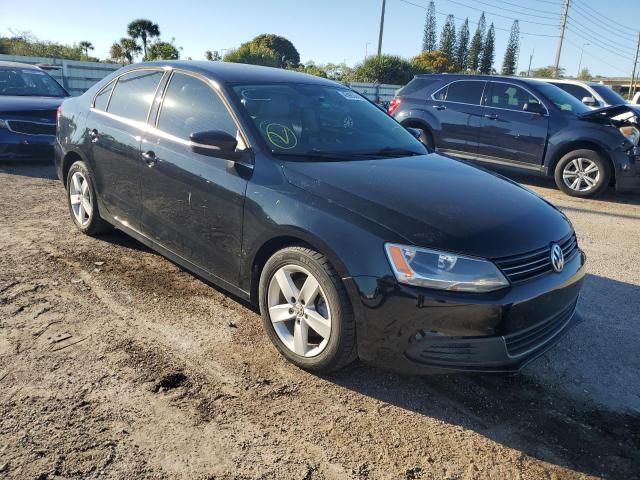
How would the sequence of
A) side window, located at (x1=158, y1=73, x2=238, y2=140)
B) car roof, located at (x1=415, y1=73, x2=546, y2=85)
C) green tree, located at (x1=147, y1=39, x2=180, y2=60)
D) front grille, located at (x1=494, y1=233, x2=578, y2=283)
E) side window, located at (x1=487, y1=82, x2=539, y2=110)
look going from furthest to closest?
green tree, located at (x1=147, y1=39, x2=180, y2=60), car roof, located at (x1=415, y1=73, x2=546, y2=85), side window, located at (x1=487, y1=82, x2=539, y2=110), side window, located at (x1=158, y1=73, x2=238, y2=140), front grille, located at (x1=494, y1=233, x2=578, y2=283)

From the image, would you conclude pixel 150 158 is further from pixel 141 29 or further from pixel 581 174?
pixel 141 29

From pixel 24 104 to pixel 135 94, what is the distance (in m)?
4.84

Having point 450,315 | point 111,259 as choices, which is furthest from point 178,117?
point 450,315

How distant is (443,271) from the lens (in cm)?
251

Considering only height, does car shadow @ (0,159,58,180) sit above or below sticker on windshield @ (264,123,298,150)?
below

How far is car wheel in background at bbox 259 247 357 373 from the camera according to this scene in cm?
271

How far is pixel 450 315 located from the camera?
249cm

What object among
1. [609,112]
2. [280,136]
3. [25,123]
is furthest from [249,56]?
[280,136]

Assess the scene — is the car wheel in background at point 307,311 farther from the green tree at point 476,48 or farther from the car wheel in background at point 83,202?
the green tree at point 476,48

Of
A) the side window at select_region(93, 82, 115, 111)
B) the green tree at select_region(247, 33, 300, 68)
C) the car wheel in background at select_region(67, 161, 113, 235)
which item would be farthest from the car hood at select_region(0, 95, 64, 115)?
the green tree at select_region(247, 33, 300, 68)

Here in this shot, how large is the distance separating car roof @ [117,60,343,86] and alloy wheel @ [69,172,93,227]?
1282 millimetres

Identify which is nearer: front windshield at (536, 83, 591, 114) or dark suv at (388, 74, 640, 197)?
dark suv at (388, 74, 640, 197)

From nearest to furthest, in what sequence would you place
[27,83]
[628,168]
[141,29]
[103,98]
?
[103,98] → [628,168] → [27,83] → [141,29]

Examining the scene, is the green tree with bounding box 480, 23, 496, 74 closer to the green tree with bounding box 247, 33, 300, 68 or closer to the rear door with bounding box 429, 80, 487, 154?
the green tree with bounding box 247, 33, 300, 68
